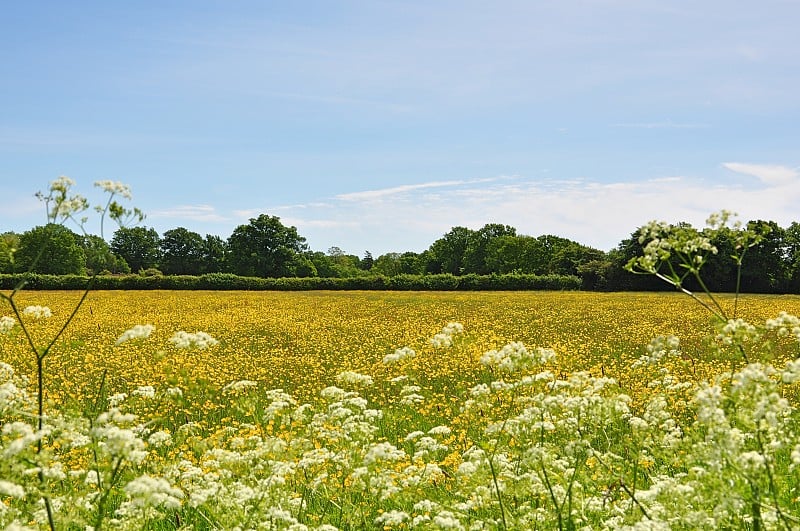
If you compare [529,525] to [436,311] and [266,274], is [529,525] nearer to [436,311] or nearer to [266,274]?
[436,311]

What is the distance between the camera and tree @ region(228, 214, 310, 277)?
4232 inches

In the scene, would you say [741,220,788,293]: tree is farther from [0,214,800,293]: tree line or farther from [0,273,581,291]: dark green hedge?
[0,273,581,291]: dark green hedge

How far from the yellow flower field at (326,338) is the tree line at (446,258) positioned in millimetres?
23554

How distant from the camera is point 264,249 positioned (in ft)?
361

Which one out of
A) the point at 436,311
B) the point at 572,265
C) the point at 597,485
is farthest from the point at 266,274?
the point at 597,485

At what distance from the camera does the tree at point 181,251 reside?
124688mm

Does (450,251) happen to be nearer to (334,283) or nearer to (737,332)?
(334,283)

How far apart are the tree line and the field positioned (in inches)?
1178

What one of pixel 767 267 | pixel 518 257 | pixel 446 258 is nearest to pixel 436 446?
pixel 767 267

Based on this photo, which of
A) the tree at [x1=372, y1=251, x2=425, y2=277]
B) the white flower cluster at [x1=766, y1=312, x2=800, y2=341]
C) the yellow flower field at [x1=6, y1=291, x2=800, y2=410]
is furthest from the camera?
the tree at [x1=372, y1=251, x2=425, y2=277]

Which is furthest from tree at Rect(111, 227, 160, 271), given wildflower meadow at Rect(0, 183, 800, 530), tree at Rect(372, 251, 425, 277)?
wildflower meadow at Rect(0, 183, 800, 530)

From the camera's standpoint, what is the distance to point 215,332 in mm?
23984

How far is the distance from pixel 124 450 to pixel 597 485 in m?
3.80

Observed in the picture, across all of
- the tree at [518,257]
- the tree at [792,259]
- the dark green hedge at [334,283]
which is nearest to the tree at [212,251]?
the tree at [518,257]
